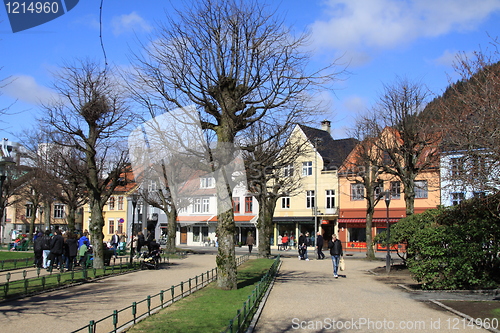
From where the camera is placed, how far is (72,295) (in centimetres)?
1255

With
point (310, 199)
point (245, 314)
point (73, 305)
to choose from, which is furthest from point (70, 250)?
point (310, 199)

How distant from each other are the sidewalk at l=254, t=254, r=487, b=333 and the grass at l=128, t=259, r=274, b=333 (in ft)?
2.59

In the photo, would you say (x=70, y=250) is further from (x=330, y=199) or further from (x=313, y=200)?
(x=313, y=200)

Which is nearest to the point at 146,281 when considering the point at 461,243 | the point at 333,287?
the point at 333,287

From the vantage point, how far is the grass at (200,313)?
342 inches

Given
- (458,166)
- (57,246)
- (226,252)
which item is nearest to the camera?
(458,166)

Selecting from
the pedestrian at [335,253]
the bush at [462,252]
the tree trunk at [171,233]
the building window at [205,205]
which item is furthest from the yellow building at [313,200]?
the bush at [462,252]

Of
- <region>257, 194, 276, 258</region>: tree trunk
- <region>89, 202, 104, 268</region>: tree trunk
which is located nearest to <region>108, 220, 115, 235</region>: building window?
<region>257, 194, 276, 258</region>: tree trunk

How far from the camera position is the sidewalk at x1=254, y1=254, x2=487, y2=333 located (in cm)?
927

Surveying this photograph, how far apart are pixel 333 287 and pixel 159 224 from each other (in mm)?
45818

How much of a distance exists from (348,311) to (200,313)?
363cm

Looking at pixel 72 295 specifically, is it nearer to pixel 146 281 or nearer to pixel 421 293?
pixel 146 281

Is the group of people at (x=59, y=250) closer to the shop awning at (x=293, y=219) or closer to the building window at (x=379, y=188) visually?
the building window at (x=379, y=188)

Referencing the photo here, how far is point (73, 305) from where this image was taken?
11.0 m
